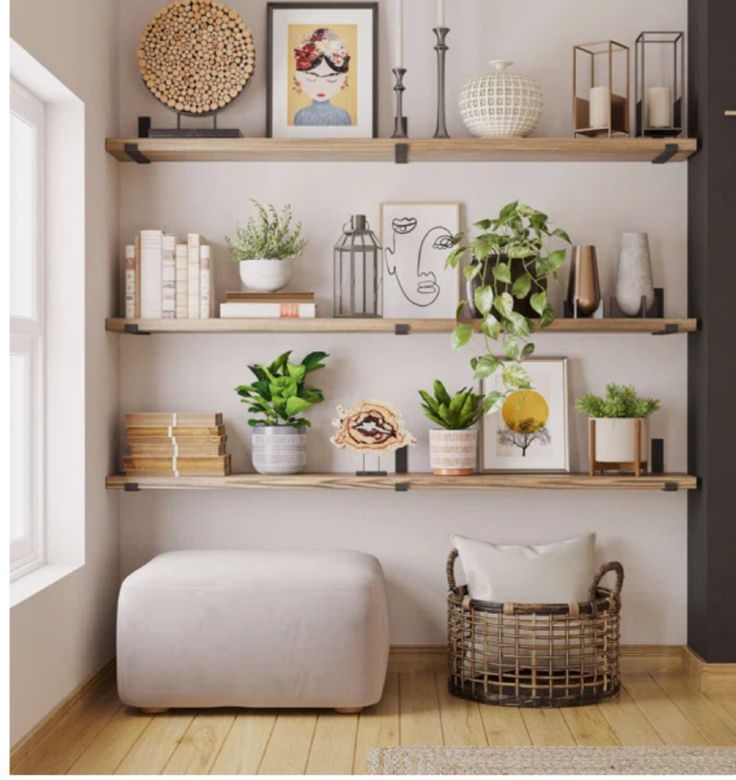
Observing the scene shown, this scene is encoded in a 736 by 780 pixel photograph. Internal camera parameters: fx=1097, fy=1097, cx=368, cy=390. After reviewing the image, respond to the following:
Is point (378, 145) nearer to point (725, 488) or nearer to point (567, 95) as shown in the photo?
point (567, 95)

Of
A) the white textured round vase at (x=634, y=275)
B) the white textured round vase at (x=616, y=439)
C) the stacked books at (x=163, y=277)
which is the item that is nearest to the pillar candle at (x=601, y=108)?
the white textured round vase at (x=634, y=275)

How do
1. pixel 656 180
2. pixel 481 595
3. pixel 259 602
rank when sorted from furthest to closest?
pixel 656 180, pixel 481 595, pixel 259 602

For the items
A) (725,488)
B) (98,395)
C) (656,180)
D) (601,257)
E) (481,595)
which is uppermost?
(656,180)

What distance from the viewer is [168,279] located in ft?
12.3

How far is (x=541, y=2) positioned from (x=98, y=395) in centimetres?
206

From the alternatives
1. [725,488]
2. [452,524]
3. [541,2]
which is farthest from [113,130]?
[725,488]

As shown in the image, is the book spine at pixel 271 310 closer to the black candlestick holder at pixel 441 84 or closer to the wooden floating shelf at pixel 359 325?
the wooden floating shelf at pixel 359 325

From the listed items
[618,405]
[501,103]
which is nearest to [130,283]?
[501,103]

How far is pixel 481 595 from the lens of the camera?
11.8 ft

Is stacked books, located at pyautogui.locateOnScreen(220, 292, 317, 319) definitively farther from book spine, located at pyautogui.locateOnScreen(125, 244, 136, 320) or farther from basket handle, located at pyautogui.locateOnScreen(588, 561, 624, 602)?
basket handle, located at pyautogui.locateOnScreen(588, 561, 624, 602)

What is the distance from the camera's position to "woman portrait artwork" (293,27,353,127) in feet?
12.6

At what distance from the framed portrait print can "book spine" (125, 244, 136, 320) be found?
64cm

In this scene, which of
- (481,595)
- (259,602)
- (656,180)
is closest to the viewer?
(259,602)

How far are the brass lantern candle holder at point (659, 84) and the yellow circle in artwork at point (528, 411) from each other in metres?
0.98
